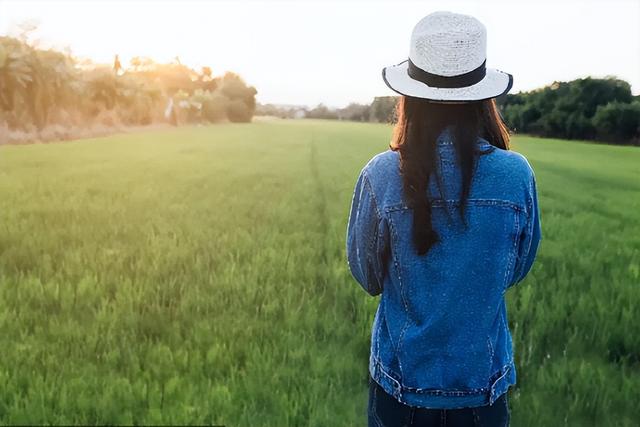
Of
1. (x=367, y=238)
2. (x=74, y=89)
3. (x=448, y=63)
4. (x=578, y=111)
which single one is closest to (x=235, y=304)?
(x=367, y=238)

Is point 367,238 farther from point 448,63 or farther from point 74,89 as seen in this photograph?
point 74,89

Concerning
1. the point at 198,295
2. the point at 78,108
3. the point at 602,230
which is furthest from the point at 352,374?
the point at 78,108

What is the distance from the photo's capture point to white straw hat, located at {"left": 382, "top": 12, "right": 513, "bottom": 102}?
2.59 feet

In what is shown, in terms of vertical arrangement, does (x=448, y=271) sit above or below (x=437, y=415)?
above

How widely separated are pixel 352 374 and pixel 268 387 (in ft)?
0.79

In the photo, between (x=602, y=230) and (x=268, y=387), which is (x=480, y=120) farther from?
(x=602, y=230)

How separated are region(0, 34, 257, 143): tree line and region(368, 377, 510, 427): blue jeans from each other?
3307 mm

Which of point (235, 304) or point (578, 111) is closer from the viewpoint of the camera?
point (235, 304)

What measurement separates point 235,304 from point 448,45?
1405mm

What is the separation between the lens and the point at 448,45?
2.68 feet

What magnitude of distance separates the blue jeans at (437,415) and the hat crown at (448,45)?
17.9 inches

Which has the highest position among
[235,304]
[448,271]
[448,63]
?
[448,63]

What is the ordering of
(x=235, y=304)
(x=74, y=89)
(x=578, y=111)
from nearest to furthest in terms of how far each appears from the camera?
1. (x=235, y=304)
2. (x=578, y=111)
3. (x=74, y=89)

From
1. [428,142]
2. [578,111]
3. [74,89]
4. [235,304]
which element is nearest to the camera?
[428,142]
